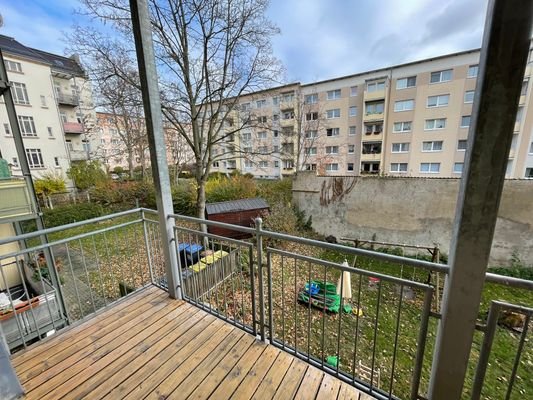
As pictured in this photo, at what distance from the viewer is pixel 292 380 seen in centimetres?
170

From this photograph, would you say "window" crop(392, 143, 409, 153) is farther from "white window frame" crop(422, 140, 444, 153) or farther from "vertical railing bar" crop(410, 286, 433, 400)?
"vertical railing bar" crop(410, 286, 433, 400)

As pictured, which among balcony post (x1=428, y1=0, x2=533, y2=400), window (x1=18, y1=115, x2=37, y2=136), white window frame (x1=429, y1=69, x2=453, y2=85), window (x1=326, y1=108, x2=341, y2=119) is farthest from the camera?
window (x1=326, y1=108, x2=341, y2=119)

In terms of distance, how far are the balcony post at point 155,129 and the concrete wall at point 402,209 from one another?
6755 millimetres

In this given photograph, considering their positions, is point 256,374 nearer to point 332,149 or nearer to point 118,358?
point 118,358

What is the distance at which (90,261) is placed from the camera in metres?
7.44

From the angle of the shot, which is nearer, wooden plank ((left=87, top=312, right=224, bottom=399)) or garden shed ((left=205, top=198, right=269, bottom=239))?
wooden plank ((left=87, top=312, right=224, bottom=399))

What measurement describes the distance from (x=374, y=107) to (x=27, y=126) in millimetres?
23252

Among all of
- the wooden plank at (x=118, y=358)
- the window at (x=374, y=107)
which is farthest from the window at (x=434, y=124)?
the wooden plank at (x=118, y=358)

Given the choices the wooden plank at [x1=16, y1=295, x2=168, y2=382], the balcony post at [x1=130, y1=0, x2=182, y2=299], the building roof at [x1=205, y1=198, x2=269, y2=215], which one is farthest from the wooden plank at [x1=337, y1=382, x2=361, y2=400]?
the building roof at [x1=205, y1=198, x2=269, y2=215]

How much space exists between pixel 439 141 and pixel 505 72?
18.9m

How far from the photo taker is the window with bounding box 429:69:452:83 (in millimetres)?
14499

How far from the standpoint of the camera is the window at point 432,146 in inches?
615

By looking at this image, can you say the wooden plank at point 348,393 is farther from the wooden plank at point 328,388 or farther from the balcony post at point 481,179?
the balcony post at point 481,179

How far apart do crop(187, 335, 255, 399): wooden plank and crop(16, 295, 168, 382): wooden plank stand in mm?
1101
